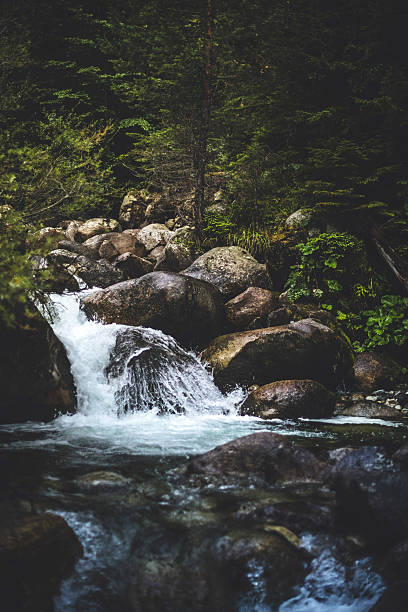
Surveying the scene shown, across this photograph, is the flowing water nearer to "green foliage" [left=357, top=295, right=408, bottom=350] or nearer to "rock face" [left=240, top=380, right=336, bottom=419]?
"rock face" [left=240, top=380, right=336, bottom=419]

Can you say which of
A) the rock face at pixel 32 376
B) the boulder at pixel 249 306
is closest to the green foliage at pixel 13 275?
the rock face at pixel 32 376

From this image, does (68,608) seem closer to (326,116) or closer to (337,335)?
(337,335)

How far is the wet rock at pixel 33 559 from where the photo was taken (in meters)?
2.58

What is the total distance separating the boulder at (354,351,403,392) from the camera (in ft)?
28.9

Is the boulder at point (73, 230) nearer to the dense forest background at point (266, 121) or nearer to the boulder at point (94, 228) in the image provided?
the boulder at point (94, 228)

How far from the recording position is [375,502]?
3.24 meters

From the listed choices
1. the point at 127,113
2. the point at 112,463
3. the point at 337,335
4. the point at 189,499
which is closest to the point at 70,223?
the point at 127,113

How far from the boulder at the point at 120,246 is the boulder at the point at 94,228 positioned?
1675 millimetres

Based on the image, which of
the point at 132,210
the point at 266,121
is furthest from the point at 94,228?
the point at 266,121

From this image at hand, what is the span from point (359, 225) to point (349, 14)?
5.44m

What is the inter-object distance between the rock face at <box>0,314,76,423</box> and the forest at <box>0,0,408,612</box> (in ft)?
0.12

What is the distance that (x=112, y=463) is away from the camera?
477cm

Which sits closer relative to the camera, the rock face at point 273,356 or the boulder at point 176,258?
the rock face at point 273,356

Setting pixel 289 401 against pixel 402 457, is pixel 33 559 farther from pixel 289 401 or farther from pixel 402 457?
pixel 289 401
